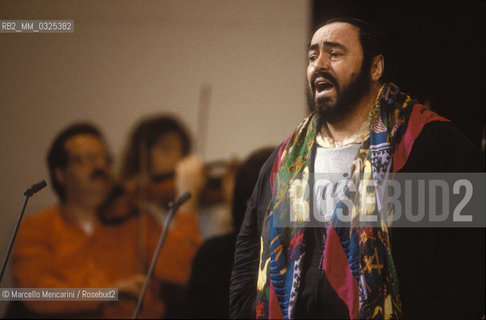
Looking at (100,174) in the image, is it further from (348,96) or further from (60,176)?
(348,96)

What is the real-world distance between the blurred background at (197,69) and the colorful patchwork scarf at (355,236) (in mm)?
240

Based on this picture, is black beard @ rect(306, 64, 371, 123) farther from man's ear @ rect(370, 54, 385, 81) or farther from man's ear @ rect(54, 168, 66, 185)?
man's ear @ rect(54, 168, 66, 185)

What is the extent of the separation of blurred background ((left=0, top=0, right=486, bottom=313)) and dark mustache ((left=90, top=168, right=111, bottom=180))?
13cm

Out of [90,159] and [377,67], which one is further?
[90,159]

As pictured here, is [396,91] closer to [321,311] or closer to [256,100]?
[321,311]

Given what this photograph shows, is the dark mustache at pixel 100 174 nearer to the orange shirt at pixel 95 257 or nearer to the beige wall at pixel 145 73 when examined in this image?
the beige wall at pixel 145 73

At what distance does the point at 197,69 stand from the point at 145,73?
254 mm

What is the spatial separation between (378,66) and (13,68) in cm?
135

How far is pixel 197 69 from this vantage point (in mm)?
2631

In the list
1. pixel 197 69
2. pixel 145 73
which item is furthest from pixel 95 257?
pixel 197 69

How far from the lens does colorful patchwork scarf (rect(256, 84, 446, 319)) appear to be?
1241 millimetres

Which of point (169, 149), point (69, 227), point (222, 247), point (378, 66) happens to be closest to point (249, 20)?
point (378, 66)

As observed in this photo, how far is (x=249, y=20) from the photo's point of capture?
6.46ft

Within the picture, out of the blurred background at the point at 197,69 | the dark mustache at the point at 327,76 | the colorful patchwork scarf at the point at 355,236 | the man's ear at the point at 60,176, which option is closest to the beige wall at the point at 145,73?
the blurred background at the point at 197,69
